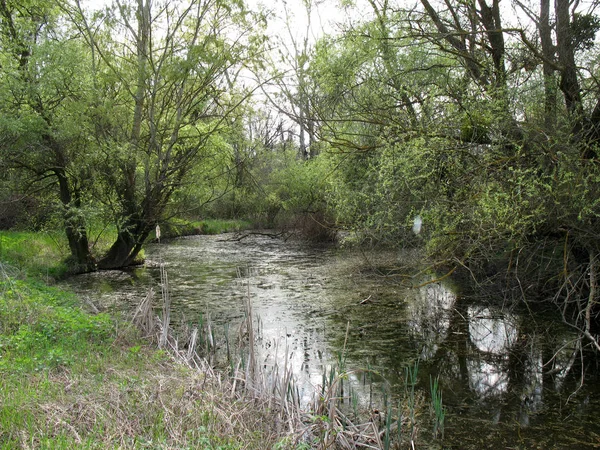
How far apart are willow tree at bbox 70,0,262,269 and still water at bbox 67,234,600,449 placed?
2302mm

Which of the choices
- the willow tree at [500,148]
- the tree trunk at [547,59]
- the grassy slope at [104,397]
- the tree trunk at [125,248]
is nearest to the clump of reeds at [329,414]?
the grassy slope at [104,397]

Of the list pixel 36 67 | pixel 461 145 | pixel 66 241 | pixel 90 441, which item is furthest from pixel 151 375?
pixel 66 241

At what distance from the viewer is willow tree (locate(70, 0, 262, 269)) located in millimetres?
14039

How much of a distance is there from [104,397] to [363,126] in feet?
25.5

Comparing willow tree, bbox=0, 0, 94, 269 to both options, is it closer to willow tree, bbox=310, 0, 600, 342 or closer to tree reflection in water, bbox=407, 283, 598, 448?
willow tree, bbox=310, 0, 600, 342

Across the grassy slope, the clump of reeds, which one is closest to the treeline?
the clump of reeds

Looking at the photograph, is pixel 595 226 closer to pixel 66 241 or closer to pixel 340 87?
pixel 340 87

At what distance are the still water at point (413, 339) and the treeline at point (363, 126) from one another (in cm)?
93

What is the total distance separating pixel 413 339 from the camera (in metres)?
8.70

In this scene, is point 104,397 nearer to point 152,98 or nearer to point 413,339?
point 413,339

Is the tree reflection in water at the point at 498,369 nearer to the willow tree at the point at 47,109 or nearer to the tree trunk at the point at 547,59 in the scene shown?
the tree trunk at the point at 547,59

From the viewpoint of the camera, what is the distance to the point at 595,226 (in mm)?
6352

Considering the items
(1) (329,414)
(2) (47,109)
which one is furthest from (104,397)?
(2) (47,109)

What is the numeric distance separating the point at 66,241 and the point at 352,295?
9867mm
